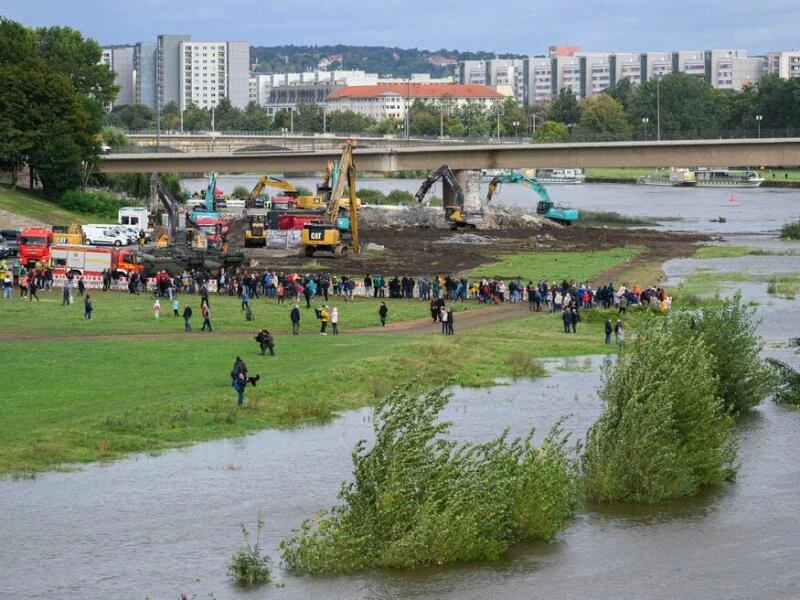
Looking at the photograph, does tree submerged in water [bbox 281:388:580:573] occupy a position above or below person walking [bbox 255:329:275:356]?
below

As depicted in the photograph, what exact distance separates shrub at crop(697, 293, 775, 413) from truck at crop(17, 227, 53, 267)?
128ft

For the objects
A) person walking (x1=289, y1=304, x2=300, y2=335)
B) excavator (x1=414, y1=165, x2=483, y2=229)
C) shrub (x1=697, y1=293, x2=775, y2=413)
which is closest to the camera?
shrub (x1=697, y1=293, x2=775, y2=413)

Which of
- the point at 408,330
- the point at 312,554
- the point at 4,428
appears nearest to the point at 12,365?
the point at 4,428

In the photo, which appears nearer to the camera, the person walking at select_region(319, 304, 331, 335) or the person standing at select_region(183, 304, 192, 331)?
the person standing at select_region(183, 304, 192, 331)

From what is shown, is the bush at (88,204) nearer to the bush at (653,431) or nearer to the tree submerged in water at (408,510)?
the bush at (653,431)

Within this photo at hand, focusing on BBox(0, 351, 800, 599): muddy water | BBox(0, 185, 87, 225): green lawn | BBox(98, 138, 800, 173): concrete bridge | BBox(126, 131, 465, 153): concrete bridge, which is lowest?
BBox(0, 351, 800, 599): muddy water

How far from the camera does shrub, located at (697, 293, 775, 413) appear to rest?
45.3 meters

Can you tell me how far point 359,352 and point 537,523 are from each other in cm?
2073

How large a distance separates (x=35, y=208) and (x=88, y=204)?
17.4ft

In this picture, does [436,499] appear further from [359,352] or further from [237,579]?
[359,352]

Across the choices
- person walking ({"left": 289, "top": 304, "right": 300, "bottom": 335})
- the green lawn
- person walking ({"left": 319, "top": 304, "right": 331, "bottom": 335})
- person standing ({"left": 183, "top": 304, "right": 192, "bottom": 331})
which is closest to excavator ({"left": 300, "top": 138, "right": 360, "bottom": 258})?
the green lawn

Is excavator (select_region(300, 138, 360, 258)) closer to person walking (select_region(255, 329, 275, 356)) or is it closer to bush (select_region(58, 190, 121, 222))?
bush (select_region(58, 190, 121, 222))

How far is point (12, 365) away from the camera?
158 ft

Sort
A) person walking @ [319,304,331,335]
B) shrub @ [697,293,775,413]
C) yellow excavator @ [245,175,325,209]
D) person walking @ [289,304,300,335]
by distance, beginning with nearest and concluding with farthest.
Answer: shrub @ [697,293,775,413], person walking @ [289,304,300,335], person walking @ [319,304,331,335], yellow excavator @ [245,175,325,209]
